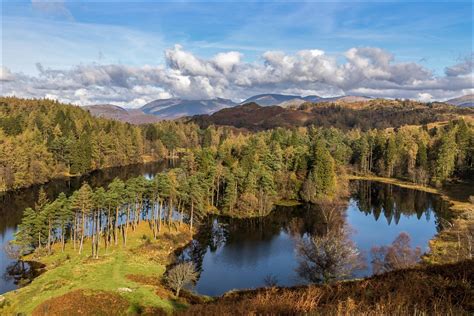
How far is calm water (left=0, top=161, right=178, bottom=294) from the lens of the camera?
5530 centimetres

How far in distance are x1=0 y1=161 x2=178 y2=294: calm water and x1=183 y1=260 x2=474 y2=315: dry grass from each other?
45.8 m

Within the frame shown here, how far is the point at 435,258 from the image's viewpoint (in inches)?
2148

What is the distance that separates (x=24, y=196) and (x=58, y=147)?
3970cm

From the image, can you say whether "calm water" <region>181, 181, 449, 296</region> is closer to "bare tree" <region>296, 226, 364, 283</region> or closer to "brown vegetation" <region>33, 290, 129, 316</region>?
"bare tree" <region>296, 226, 364, 283</region>

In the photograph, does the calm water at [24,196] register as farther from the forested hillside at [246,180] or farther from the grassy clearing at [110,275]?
the forested hillside at [246,180]

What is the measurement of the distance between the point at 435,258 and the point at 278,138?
277 ft

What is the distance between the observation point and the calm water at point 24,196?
5530 centimetres

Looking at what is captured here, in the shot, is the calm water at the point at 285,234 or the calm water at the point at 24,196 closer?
the calm water at the point at 285,234

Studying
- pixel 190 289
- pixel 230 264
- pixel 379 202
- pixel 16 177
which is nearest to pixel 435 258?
pixel 230 264

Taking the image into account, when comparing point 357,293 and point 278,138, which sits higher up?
point 278,138

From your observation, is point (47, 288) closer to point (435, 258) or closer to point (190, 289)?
point (190, 289)

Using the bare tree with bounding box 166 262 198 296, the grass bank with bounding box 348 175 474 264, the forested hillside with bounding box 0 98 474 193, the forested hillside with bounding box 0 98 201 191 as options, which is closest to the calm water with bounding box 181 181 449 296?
the grass bank with bounding box 348 175 474 264

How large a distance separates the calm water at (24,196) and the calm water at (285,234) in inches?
1082

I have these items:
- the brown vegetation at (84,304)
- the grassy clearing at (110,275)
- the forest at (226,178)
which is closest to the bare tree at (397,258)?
the grassy clearing at (110,275)
